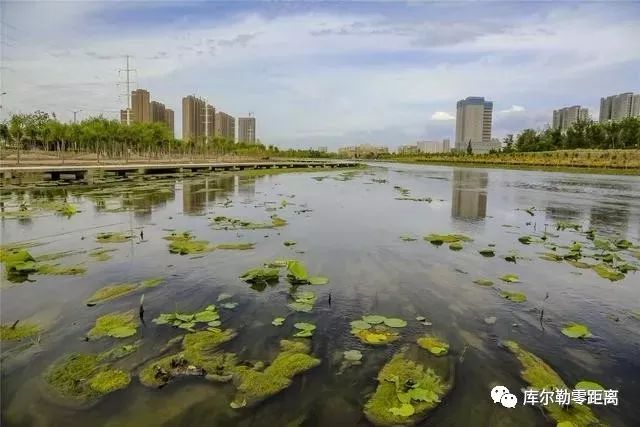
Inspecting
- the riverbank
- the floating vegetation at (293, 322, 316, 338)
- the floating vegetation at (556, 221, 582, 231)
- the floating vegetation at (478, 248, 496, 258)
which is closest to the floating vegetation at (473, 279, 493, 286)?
the floating vegetation at (478, 248, 496, 258)

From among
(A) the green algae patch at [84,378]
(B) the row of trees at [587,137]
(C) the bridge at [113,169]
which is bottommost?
(A) the green algae patch at [84,378]

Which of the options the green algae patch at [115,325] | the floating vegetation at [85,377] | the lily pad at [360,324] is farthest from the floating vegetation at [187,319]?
the lily pad at [360,324]

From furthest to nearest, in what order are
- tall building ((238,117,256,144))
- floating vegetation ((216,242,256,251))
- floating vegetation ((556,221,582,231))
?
1. tall building ((238,117,256,144))
2. floating vegetation ((556,221,582,231))
3. floating vegetation ((216,242,256,251))

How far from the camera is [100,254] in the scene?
8461mm

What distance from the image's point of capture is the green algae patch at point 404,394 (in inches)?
140

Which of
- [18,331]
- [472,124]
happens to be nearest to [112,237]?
[18,331]

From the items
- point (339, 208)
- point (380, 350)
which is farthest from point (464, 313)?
point (339, 208)

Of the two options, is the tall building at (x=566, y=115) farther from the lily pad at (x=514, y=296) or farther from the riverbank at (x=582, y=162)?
the lily pad at (x=514, y=296)

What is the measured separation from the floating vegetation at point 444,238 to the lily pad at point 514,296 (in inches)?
137

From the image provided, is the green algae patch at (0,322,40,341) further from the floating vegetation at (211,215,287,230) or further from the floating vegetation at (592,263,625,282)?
the floating vegetation at (592,263,625,282)

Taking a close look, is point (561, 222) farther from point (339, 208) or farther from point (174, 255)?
point (174, 255)

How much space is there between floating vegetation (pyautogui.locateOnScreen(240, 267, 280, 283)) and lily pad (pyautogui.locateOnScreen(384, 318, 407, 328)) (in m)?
2.31

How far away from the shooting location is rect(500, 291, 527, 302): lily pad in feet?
20.9

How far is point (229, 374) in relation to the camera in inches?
163
